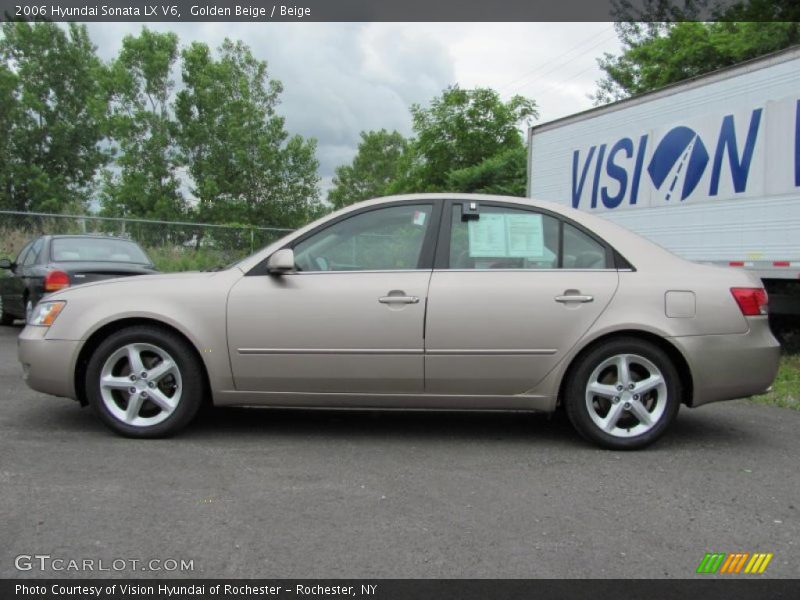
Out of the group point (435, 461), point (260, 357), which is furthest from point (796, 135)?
point (260, 357)

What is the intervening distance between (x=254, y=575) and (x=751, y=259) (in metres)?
7.28

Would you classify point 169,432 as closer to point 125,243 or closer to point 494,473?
point 494,473

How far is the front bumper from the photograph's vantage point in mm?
4352

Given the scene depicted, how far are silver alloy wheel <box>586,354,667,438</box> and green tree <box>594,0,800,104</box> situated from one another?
45.0 ft

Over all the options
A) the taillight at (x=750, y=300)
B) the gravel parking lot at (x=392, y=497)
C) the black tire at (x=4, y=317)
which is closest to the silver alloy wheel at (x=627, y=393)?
the gravel parking lot at (x=392, y=497)

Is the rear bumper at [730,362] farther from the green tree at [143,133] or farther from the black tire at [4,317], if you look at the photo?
the green tree at [143,133]

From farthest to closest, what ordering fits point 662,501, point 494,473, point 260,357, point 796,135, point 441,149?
1. point 441,149
2. point 796,135
3. point 260,357
4. point 494,473
5. point 662,501

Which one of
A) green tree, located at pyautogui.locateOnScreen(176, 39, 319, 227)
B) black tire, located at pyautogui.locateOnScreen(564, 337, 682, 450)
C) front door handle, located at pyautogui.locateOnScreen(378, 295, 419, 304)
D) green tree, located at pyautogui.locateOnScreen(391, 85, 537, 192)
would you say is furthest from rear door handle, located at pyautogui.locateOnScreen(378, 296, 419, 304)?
green tree, located at pyautogui.locateOnScreen(176, 39, 319, 227)

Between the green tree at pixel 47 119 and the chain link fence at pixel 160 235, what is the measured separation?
2712 cm

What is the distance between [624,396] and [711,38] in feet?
68.1

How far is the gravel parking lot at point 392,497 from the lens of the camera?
2736 millimetres

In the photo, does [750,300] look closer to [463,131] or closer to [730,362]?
[730,362]

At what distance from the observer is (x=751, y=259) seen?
7.98 metres

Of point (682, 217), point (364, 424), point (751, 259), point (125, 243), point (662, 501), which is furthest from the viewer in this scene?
point (125, 243)
